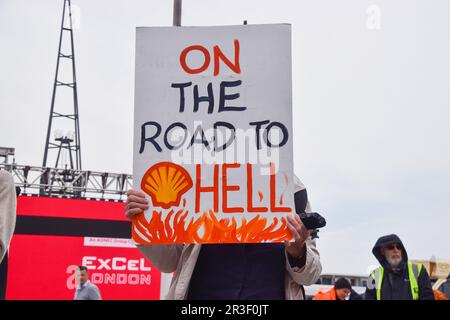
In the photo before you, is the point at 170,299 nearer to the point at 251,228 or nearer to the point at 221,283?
the point at 221,283

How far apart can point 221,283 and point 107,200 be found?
14593mm

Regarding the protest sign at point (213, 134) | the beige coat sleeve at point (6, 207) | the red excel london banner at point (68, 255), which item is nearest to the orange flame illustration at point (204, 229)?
the protest sign at point (213, 134)

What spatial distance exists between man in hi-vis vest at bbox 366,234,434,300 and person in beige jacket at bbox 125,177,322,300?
9.06 feet

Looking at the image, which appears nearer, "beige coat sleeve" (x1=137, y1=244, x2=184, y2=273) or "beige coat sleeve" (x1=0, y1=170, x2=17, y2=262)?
"beige coat sleeve" (x1=0, y1=170, x2=17, y2=262)

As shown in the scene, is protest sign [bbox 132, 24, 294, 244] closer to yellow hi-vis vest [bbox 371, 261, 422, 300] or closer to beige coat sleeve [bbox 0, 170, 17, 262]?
beige coat sleeve [bbox 0, 170, 17, 262]

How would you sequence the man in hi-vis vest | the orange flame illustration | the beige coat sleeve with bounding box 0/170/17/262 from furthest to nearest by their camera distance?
the man in hi-vis vest → the orange flame illustration → the beige coat sleeve with bounding box 0/170/17/262

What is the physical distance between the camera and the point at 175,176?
2.21 m

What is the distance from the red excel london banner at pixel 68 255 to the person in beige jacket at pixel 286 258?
1317 cm

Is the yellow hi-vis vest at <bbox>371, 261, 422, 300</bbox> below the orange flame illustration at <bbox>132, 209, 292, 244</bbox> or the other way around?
below

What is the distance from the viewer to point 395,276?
480 centimetres

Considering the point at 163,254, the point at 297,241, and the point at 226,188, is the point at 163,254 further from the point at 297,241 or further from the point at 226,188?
the point at 297,241

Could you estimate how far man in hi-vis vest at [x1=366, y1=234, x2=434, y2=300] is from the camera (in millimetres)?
4664

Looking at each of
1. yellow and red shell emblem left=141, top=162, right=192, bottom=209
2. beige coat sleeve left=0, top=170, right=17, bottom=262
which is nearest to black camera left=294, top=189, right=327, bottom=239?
yellow and red shell emblem left=141, top=162, right=192, bottom=209

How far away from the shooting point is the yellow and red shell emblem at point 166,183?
2.19m
